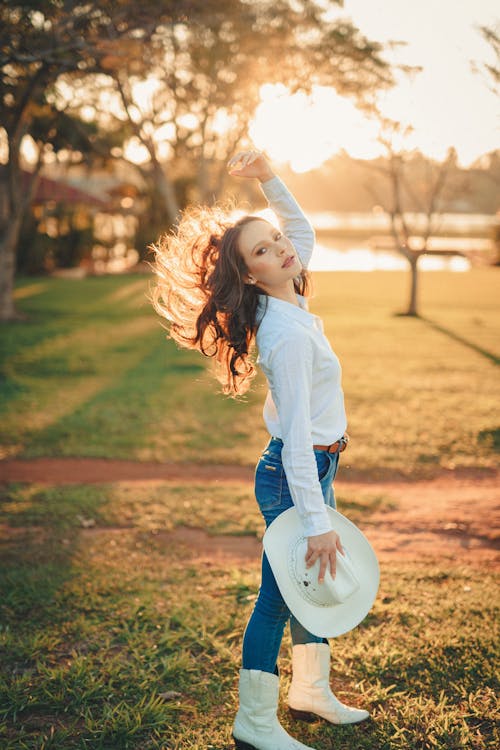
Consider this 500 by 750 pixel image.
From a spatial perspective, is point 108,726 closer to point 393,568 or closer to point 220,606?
point 220,606

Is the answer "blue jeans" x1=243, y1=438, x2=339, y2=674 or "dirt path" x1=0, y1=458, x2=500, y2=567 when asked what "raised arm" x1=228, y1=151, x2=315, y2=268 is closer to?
"blue jeans" x1=243, y1=438, x2=339, y2=674

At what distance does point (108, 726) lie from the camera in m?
2.70

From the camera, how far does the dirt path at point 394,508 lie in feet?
14.7

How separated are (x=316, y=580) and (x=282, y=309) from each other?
34.9 inches

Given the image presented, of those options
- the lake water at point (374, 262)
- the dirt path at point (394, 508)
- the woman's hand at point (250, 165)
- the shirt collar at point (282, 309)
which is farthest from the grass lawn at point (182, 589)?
the lake water at point (374, 262)

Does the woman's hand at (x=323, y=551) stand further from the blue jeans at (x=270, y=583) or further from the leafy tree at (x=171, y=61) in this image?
the leafy tree at (x=171, y=61)

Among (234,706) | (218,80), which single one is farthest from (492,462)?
(218,80)

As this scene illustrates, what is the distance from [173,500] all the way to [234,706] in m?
2.56

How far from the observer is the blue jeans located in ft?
7.96

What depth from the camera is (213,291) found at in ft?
8.04

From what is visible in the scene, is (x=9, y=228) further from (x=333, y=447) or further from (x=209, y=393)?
(x=333, y=447)

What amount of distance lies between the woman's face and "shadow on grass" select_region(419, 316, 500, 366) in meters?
9.81

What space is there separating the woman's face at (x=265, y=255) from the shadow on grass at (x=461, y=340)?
32.2 feet

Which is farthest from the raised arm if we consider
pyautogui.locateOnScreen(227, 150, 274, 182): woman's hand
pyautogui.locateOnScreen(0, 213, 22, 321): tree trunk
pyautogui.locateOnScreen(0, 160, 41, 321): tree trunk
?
pyautogui.locateOnScreen(0, 213, 22, 321): tree trunk
